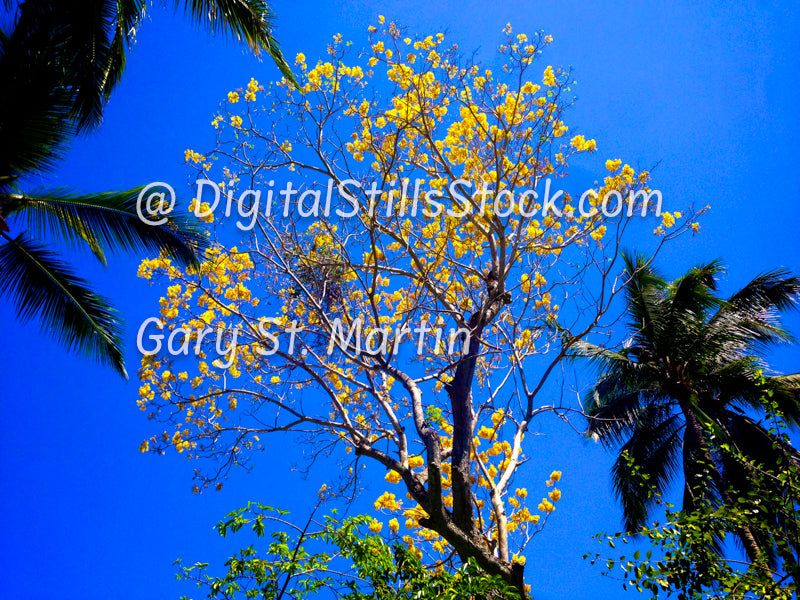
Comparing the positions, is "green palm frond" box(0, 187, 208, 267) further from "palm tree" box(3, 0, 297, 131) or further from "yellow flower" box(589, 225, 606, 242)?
"yellow flower" box(589, 225, 606, 242)

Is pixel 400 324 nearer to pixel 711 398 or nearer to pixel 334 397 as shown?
pixel 334 397

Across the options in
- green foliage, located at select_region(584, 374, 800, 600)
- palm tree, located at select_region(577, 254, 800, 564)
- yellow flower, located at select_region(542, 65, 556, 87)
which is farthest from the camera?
palm tree, located at select_region(577, 254, 800, 564)

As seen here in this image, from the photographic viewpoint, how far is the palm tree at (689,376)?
360 inches

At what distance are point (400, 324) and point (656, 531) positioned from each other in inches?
135

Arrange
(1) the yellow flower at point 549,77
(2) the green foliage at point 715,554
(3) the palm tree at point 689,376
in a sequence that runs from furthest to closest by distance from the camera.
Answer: (3) the palm tree at point 689,376 < (1) the yellow flower at point 549,77 < (2) the green foliage at point 715,554

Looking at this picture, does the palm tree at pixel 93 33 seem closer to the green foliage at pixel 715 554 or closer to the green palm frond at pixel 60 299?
the green palm frond at pixel 60 299

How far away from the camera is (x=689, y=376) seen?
9.60m

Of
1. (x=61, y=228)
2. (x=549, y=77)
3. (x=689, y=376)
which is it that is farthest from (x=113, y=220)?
(x=689, y=376)

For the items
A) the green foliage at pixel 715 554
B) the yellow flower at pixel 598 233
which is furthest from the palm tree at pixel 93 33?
the green foliage at pixel 715 554

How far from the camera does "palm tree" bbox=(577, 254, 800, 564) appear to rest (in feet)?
30.0

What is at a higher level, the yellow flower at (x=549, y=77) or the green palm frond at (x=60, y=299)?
the yellow flower at (x=549, y=77)

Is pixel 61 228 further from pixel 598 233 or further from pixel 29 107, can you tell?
pixel 598 233

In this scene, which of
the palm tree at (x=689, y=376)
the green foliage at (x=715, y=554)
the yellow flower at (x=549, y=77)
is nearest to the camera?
the green foliage at (x=715, y=554)

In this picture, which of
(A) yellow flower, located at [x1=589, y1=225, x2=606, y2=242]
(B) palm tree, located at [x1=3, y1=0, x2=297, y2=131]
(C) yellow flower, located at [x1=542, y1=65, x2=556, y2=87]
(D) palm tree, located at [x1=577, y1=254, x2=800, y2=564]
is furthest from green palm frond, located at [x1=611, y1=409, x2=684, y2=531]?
(B) palm tree, located at [x1=3, y1=0, x2=297, y2=131]
